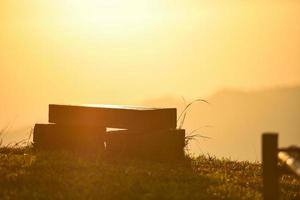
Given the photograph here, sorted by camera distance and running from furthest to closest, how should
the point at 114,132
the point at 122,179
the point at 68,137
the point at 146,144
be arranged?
the point at 68,137 → the point at 114,132 → the point at 146,144 → the point at 122,179

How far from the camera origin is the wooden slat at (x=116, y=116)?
13.9 metres

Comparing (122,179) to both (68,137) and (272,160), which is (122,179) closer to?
(272,160)

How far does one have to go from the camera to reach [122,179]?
1041 centimetres

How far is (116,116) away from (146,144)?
1.11 m

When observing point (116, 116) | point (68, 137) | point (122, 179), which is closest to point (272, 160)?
point (122, 179)

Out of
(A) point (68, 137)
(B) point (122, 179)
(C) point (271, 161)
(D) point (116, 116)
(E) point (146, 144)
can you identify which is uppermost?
(D) point (116, 116)

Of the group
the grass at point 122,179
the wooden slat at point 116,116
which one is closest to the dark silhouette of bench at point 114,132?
the wooden slat at point 116,116

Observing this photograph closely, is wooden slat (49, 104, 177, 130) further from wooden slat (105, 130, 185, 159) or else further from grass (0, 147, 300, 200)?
grass (0, 147, 300, 200)

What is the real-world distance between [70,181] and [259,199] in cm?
295

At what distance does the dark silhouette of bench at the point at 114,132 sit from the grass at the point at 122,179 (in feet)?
2.49

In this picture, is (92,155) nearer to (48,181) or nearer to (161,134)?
(161,134)

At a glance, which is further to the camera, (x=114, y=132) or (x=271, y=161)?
(x=114, y=132)

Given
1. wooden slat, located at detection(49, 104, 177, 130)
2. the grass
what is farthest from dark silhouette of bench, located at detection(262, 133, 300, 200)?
wooden slat, located at detection(49, 104, 177, 130)

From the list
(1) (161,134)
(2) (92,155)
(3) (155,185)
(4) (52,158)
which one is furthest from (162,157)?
(3) (155,185)
